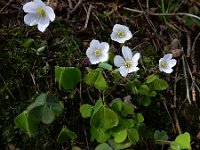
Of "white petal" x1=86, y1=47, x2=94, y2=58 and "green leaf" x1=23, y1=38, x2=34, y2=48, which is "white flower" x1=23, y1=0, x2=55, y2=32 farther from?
"white petal" x1=86, y1=47, x2=94, y2=58

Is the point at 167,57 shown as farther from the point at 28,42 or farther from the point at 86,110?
the point at 28,42

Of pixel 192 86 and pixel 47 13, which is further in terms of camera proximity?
pixel 192 86

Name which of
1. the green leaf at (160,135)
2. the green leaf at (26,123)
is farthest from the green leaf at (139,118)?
the green leaf at (26,123)

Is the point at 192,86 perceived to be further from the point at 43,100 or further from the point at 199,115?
the point at 43,100

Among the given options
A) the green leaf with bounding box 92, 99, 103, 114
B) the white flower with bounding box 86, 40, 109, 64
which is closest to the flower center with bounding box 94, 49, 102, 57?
the white flower with bounding box 86, 40, 109, 64

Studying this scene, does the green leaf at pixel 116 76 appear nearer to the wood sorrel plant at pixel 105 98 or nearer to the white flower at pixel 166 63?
the wood sorrel plant at pixel 105 98

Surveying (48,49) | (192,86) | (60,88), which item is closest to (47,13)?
(48,49)
